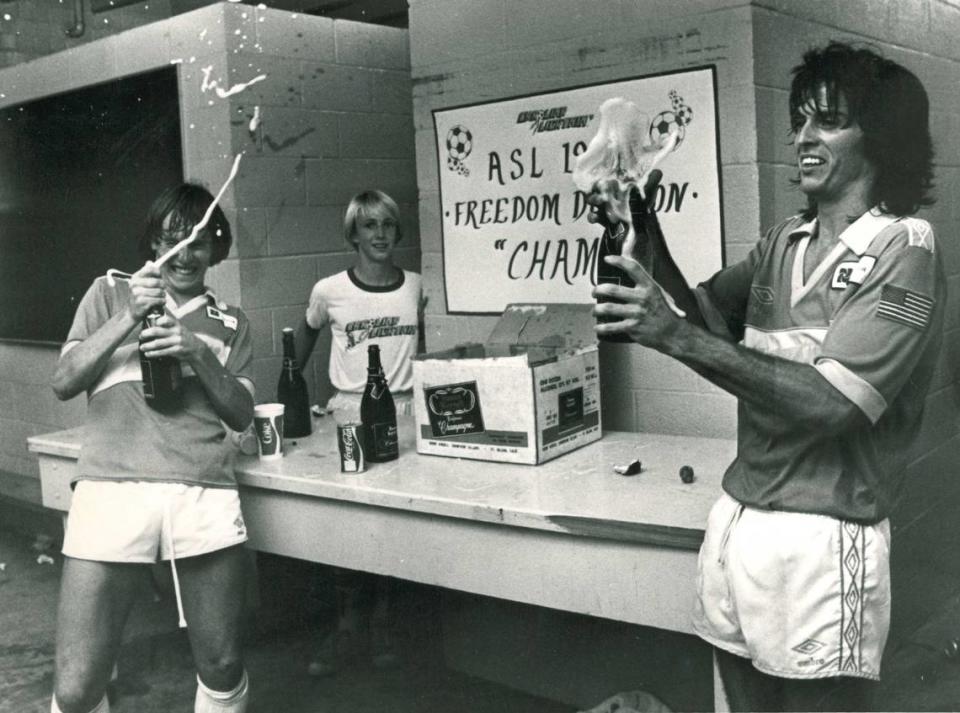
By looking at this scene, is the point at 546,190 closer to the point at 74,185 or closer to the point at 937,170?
the point at 937,170

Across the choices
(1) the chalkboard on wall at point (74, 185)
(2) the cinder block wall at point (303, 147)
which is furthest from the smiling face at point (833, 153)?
(1) the chalkboard on wall at point (74, 185)

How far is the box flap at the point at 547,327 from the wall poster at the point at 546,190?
0.19 m

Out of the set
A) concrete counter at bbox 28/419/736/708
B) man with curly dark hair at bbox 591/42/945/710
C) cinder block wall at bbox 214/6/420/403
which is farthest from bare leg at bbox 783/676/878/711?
cinder block wall at bbox 214/6/420/403

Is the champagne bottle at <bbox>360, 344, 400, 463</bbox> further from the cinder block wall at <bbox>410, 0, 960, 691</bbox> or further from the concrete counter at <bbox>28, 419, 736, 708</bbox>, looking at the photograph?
the cinder block wall at <bbox>410, 0, 960, 691</bbox>

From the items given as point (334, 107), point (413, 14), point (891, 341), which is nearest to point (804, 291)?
point (891, 341)

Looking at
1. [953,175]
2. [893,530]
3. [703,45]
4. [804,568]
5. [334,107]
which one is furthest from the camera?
[334,107]

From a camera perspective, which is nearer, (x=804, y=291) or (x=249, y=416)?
(x=804, y=291)

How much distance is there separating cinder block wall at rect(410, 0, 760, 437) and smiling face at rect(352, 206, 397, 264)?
18 cm

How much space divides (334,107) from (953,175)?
2.68m

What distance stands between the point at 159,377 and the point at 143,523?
35 cm

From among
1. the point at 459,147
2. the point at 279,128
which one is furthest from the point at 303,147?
the point at 459,147

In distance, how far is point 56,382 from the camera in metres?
2.36

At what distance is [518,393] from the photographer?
8.18ft

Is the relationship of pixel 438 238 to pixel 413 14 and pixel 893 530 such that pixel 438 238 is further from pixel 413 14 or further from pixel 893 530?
pixel 893 530
